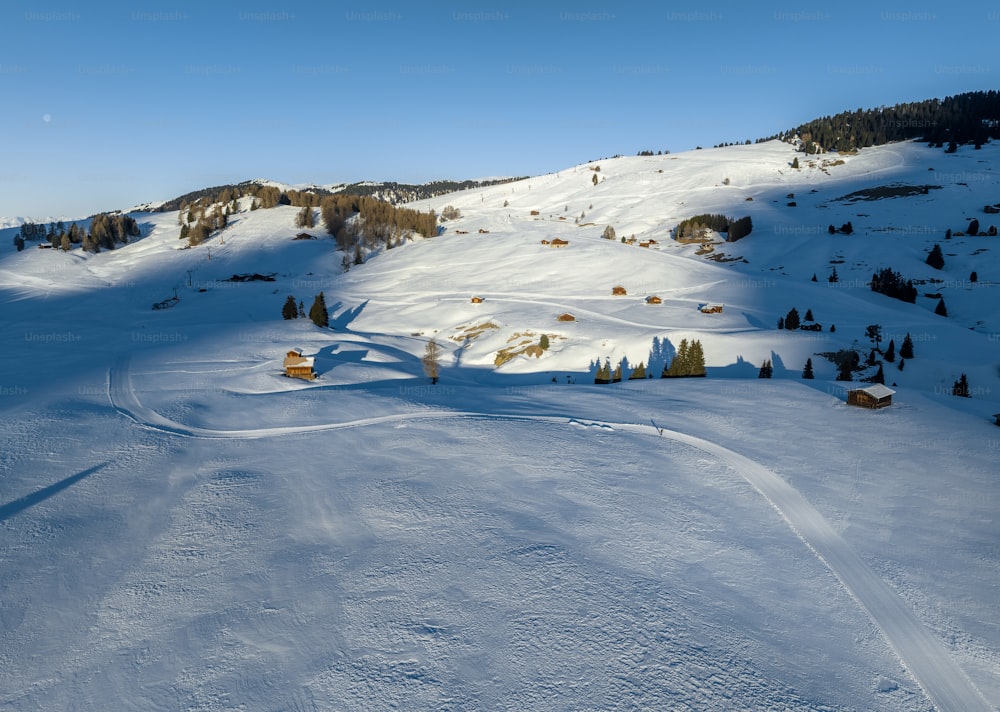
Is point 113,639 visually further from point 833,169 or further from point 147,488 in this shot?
point 833,169

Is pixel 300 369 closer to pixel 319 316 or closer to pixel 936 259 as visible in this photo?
pixel 319 316

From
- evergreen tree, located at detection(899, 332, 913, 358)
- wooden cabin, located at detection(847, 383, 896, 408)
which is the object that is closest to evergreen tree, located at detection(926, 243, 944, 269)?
evergreen tree, located at detection(899, 332, 913, 358)

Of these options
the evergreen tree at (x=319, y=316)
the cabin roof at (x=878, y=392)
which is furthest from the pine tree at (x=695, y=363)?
the evergreen tree at (x=319, y=316)

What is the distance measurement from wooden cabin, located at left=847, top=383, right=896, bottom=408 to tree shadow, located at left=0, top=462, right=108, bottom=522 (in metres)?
33.2

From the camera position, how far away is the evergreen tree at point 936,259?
79562 mm

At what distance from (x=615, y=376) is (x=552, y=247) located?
59.5 meters

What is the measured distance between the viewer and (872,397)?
25.5m

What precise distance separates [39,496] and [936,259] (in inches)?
4160

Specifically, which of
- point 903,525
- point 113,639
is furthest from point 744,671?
point 113,639

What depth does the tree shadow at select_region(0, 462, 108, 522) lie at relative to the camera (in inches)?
606

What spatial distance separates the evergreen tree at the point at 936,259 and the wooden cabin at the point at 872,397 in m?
73.0

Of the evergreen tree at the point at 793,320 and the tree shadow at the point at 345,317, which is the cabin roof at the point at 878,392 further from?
the tree shadow at the point at 345,317

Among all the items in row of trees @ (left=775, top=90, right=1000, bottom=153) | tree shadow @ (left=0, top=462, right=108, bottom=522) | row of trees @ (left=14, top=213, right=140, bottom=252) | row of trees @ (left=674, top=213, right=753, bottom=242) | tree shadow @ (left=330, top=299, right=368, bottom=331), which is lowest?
tree shadow @ (left=0, top=462, right=108, bottom=522)

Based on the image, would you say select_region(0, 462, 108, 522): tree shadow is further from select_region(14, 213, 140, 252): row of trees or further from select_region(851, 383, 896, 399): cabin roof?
select_region(14, 213, 140, 252): row of trees
